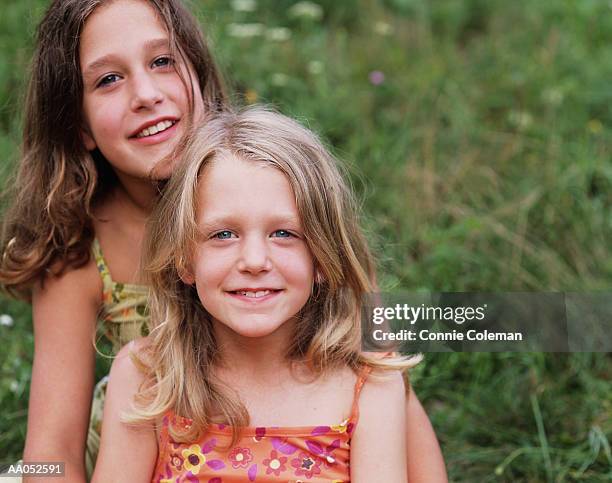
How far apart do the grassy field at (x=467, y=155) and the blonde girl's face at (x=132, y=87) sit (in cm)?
44

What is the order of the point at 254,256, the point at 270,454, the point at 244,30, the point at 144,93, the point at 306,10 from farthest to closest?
1. the point at 306,10
2. the point at 244,30
3. the point at 144,93
4. the point at 270,454
5. the point at 254,256

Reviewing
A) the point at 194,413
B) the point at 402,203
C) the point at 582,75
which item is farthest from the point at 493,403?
the point at 582,75

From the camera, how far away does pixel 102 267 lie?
2326 mm

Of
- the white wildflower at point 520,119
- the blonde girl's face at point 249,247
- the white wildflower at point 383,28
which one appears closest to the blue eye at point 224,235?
the blonde girl's face at point 249,247

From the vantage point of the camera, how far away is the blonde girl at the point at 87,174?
218cm

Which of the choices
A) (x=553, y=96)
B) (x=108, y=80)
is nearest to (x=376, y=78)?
(x=553, y=96)

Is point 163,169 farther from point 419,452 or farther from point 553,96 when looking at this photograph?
point 553,96

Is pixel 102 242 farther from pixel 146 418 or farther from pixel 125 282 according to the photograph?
pixel 146 418

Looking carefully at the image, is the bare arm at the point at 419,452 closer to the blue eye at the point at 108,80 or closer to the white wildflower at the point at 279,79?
the blue eye at the point at 108,80

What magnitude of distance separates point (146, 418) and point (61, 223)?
0.64 metres

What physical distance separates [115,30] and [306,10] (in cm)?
159

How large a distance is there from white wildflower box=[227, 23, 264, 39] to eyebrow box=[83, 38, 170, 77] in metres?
1.31

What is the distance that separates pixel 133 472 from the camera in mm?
1909

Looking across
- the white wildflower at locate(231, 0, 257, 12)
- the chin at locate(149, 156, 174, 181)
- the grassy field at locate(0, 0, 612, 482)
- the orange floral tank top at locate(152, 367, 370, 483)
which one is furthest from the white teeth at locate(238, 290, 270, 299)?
the white wildflower at locate(231, 0, 257, 12)
